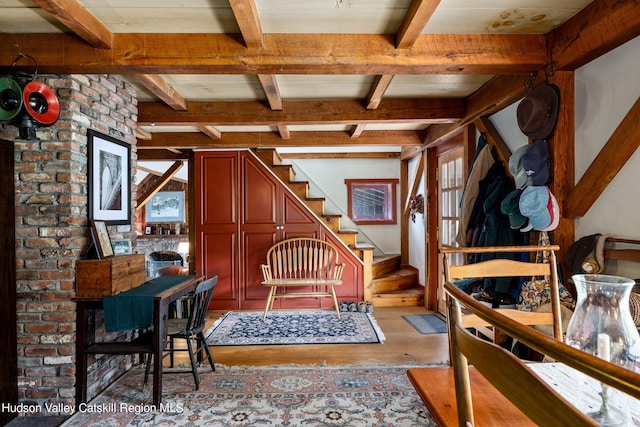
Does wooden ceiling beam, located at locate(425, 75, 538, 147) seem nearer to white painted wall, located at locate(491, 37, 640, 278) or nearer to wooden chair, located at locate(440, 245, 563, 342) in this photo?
white painted wall, located at locate(491, 37, 640, 278)

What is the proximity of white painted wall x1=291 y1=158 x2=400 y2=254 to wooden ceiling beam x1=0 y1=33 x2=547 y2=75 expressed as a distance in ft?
13.9

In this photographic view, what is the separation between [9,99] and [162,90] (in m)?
1.06

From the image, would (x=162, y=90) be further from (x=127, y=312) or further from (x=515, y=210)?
(x=515, y=210)

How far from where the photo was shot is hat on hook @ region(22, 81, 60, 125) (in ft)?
6.80

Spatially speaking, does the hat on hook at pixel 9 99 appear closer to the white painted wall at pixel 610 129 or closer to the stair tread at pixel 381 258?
the white painted wall at pixel 610 129

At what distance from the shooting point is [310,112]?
11.6 ft

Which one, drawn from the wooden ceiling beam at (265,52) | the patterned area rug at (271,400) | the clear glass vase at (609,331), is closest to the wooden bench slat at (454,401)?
the clear glass vase at (609,331)

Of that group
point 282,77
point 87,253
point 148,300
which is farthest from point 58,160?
point 282,77

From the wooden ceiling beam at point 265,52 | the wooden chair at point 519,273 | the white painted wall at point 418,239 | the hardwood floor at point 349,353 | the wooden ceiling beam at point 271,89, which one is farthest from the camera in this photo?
the white painted wall at point 418,239

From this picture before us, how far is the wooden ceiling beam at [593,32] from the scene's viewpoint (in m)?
1.68

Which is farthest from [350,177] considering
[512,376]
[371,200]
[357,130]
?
[512,376]

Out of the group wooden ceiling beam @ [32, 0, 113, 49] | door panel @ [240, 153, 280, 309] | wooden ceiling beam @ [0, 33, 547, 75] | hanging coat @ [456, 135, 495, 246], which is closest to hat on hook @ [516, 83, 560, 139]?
wooden ceiling beam @ [0, 33, 547, 75]

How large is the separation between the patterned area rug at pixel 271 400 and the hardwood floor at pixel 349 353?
0.16 m

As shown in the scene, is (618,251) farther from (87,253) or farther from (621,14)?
(87,253)
